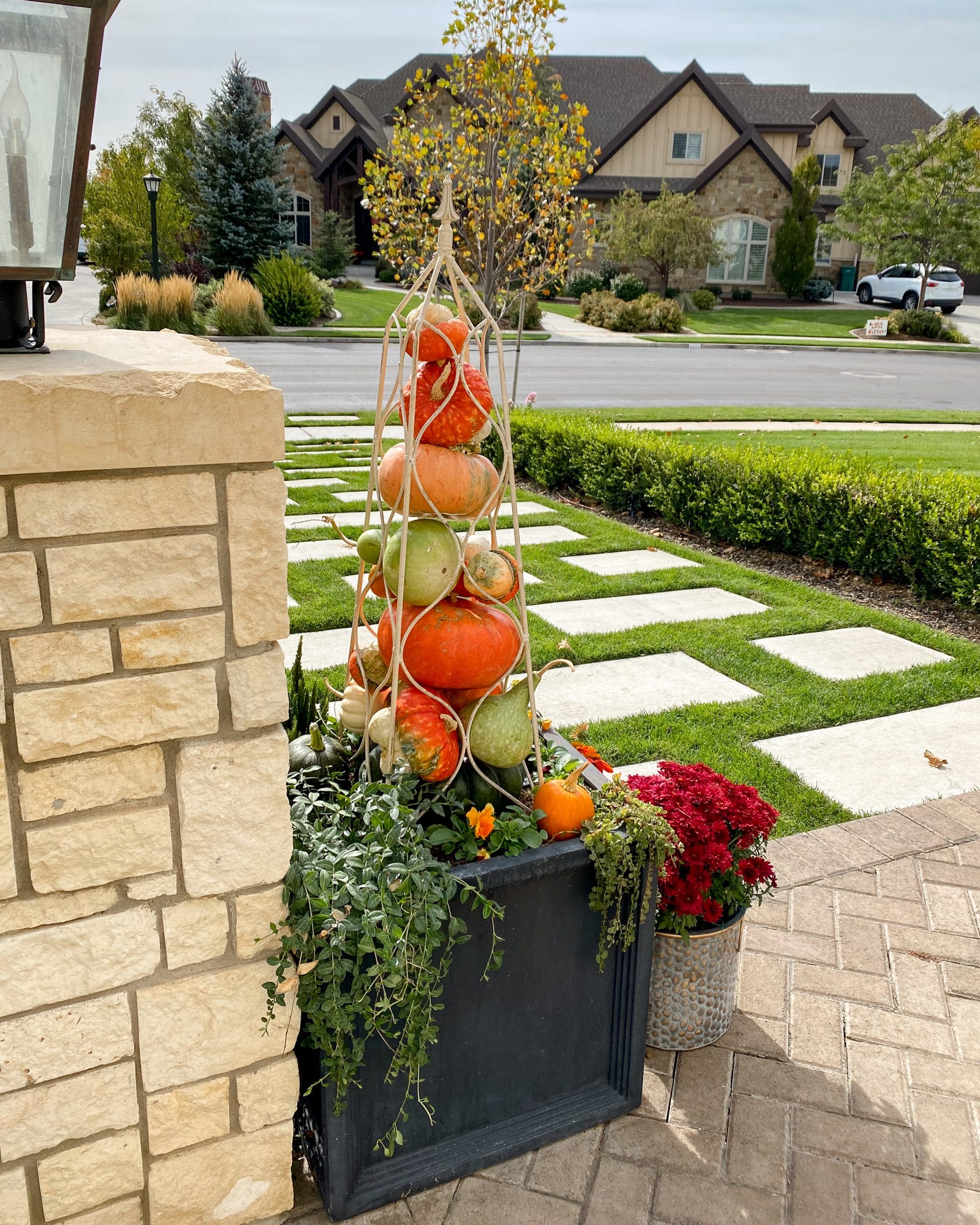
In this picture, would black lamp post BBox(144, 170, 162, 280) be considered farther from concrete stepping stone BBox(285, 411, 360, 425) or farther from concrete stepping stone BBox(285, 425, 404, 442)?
concrete stepping stone BBox(285, 425, 404, 442)

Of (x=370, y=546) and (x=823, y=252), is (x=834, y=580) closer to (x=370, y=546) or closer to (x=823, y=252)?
(x=370, y=546)

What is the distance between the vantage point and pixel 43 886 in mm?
1947

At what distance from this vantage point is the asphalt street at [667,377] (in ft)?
52.9

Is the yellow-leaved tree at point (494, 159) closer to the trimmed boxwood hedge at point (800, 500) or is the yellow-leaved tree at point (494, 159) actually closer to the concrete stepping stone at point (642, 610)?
the trimmed boxwood hedge at point (800, 500)

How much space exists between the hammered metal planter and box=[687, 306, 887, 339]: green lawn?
27.8 meters

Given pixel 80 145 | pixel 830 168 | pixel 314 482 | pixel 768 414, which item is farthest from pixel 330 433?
pixel 830 168

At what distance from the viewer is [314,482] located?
9227 mm

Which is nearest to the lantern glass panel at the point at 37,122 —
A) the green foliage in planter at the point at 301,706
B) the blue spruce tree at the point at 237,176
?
the green foliage in planter at the point at 301,706

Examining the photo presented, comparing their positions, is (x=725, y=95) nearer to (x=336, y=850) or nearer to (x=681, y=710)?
(x=681, y=710)

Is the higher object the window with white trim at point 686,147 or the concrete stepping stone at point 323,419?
the window with white trim at point 686,147

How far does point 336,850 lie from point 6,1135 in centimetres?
84

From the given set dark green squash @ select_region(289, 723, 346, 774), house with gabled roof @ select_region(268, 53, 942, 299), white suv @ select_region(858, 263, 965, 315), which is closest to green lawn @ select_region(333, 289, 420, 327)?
house with gabled roof @ select_region(268, 53, 942, 299)

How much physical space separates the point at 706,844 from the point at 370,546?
120cm

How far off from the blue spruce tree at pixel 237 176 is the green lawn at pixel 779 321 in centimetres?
1259
